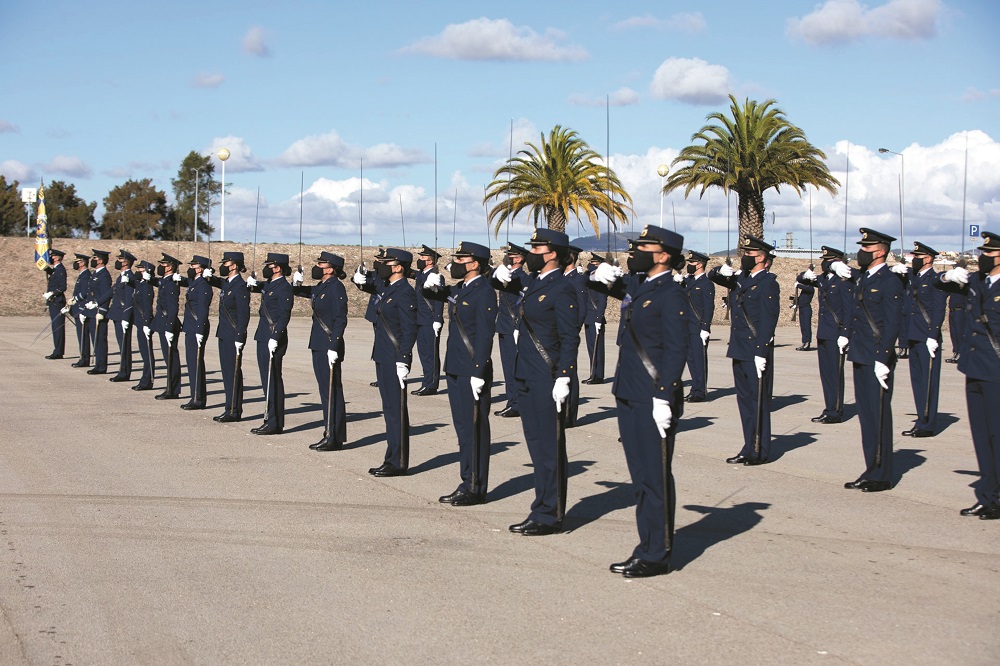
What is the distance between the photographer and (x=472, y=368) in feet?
28.1

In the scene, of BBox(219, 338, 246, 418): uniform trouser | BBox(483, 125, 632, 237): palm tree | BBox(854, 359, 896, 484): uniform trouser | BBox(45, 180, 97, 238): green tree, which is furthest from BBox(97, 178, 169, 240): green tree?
BBox(854, 359, 896, 484): uniform trouser

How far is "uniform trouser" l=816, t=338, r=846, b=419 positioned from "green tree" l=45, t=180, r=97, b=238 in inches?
1877

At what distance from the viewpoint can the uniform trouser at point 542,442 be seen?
7.46 meters

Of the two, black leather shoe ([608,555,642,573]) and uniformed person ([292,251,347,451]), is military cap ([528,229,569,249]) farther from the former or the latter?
uniformed person ([292,251,347,451])

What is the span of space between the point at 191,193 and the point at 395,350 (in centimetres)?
5272

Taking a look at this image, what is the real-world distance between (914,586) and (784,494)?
8.78 ft

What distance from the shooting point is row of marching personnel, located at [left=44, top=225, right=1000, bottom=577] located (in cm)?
661

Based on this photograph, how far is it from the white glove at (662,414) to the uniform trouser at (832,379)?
300 inches

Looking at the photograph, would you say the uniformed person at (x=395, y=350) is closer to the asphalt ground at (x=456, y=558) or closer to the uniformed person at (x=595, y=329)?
the asphalt ground at (x=456, y=558)


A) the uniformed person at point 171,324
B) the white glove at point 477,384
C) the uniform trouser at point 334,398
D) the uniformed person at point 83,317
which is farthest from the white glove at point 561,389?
the uniformed person at point 83,317

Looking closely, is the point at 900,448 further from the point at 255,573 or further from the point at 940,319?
the point at 255,573

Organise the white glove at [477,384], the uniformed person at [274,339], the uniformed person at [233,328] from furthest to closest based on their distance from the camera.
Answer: the uniformed person at [233,328] < the uniformed person at [274,339] < the white glove at [477,384]

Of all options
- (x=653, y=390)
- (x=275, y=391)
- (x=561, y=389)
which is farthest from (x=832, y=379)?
(x=653, y=390)

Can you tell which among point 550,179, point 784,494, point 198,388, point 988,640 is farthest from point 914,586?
point 550,179
